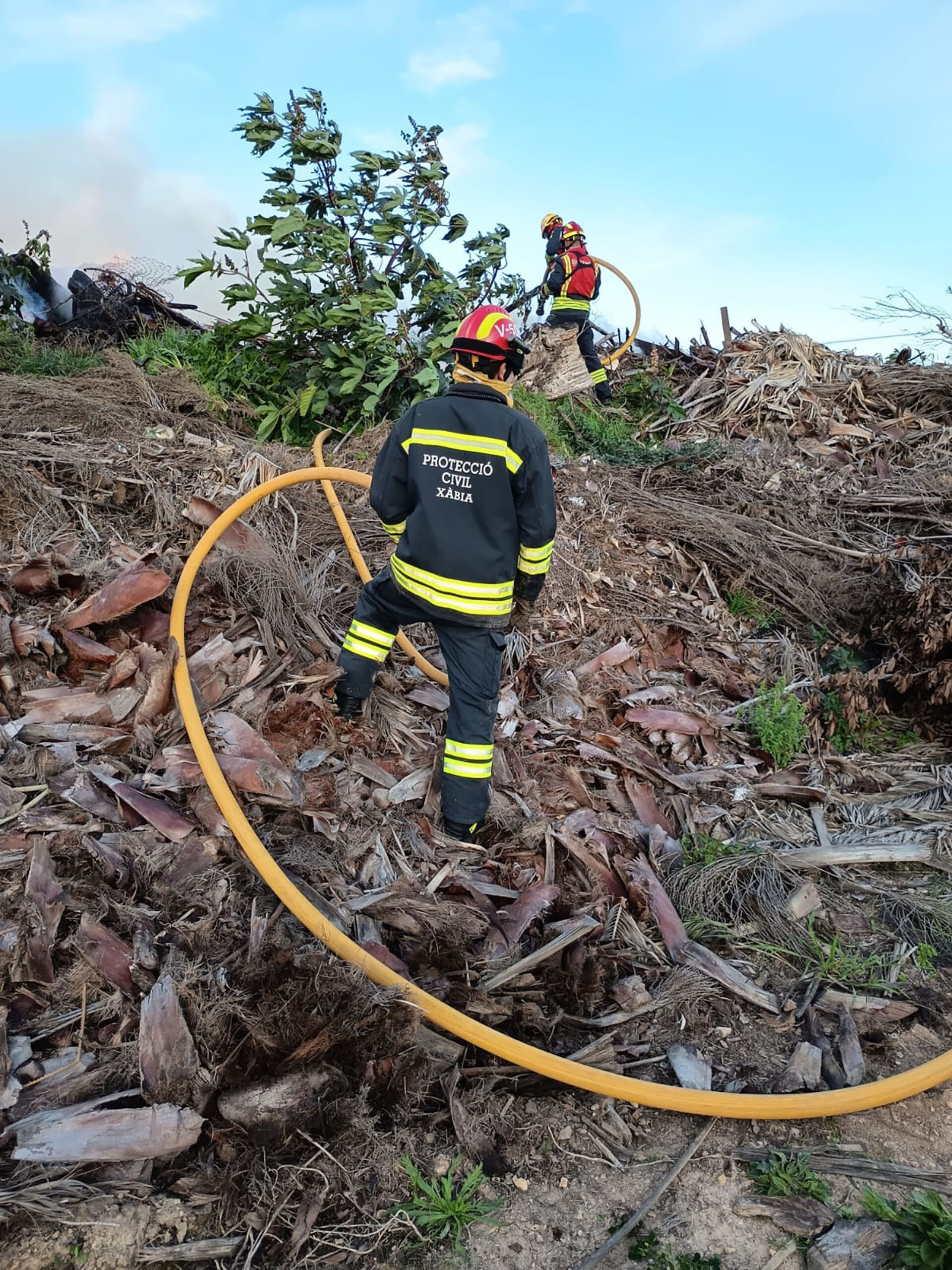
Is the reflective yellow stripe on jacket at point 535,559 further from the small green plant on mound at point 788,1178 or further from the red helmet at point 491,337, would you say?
the small green plant on mound at point 788,1178

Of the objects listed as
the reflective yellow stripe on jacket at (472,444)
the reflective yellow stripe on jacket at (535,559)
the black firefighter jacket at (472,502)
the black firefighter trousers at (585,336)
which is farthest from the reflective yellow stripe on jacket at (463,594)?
the black firefighter trousers at (585,336)

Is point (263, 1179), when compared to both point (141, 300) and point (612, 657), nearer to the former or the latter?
point (612, 657)

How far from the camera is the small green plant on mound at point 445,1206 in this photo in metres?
2.45

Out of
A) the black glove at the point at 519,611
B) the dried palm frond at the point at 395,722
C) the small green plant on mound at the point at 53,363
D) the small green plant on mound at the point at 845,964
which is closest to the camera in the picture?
the small green plant on mound at the point at 845,964

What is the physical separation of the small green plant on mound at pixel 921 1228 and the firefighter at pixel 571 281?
9.44 m

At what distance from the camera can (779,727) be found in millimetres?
5547

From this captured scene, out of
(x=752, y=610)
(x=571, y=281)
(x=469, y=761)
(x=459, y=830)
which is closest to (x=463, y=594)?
(x=469, y=761)

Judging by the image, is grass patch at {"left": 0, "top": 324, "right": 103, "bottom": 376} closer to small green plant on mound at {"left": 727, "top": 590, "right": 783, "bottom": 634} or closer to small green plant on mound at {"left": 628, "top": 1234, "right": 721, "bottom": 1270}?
small green plant on mound at {"left": 727, "top": 590, "right": 783, "bottom": 634}

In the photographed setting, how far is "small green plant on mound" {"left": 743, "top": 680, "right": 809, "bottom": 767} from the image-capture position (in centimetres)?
552

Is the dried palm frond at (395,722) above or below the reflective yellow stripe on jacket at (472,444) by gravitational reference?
below

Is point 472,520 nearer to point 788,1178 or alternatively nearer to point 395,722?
point 395,722

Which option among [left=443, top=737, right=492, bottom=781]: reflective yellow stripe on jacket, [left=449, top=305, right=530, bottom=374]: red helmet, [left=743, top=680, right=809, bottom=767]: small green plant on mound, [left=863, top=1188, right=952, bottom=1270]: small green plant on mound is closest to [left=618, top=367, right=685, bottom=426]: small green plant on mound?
[left=743, top=680, right=809, bottom=767]: small green plant on mound

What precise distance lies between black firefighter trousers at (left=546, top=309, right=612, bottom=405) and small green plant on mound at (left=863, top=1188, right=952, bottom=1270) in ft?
30.6

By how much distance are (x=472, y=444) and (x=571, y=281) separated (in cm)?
777
